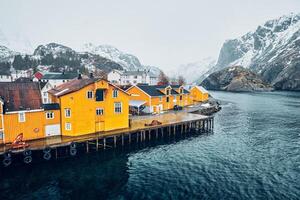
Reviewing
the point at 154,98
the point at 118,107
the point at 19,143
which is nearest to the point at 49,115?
the point at 19,143

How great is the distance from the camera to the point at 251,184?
30.3 metres

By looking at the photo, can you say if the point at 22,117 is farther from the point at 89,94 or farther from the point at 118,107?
the point at 118,107

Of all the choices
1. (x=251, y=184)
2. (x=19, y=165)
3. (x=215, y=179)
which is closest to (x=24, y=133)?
(x=19, y=165)

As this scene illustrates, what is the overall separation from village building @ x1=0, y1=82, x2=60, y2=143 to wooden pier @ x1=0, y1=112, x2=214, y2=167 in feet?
5.79

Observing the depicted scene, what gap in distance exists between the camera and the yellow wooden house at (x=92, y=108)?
42031mm

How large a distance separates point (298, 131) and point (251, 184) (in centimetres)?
3578

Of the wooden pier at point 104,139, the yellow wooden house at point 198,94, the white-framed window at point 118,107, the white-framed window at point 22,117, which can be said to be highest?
the yellow wooden house at point 198,94

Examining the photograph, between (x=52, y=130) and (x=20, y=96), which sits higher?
(x=20, y=96)

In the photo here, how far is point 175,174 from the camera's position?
109 ft

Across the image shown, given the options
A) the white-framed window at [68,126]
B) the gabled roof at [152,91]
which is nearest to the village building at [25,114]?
the white-framed window at [68,126]

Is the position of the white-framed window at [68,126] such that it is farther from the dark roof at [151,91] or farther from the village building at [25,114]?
the dark roof at [151,91]

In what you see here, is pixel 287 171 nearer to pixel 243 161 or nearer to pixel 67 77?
pixel 243 161

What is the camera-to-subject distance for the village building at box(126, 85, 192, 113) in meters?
66.5

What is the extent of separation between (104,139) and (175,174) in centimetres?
1552
